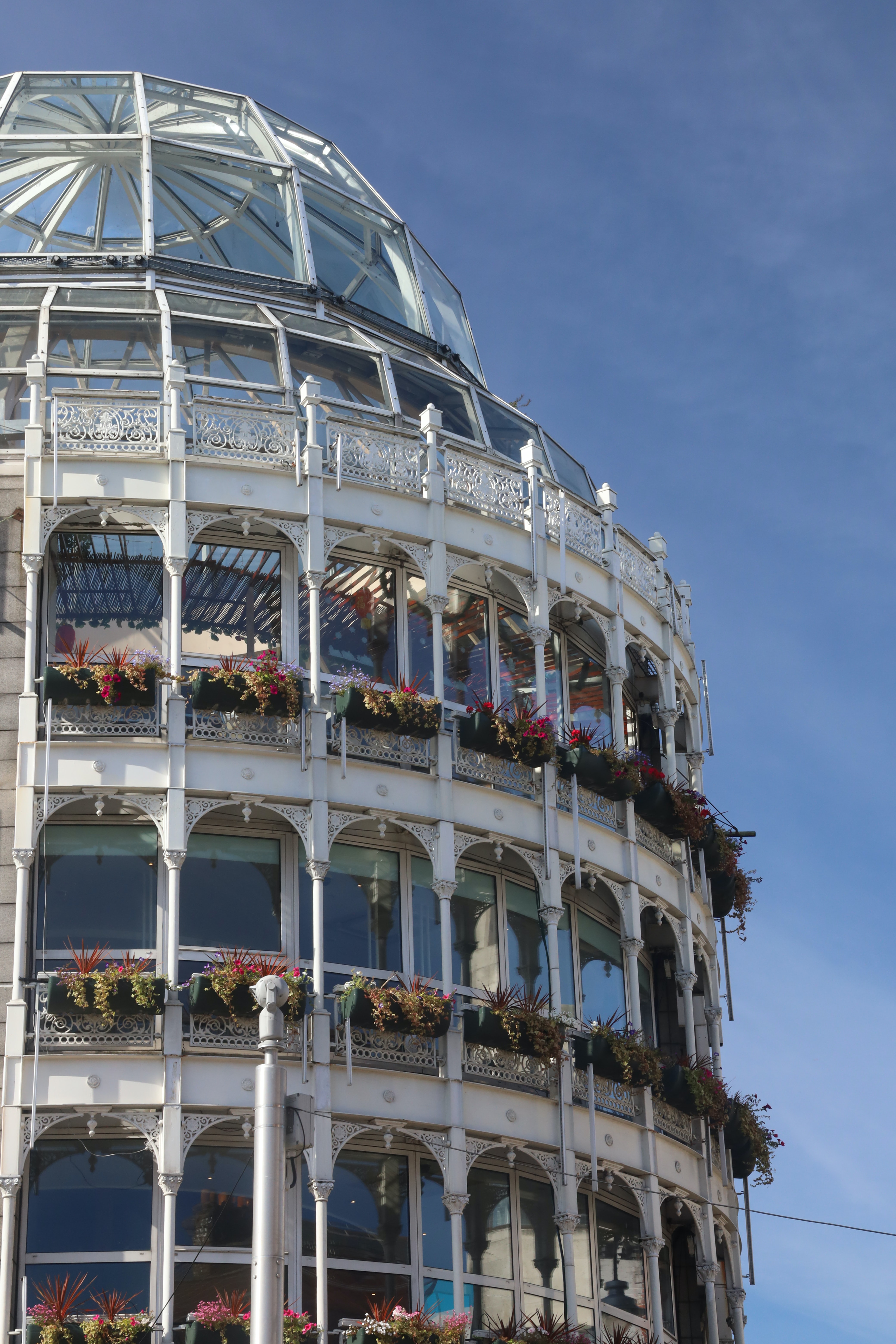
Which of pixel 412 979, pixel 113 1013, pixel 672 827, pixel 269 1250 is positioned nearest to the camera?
pixel 269 1250

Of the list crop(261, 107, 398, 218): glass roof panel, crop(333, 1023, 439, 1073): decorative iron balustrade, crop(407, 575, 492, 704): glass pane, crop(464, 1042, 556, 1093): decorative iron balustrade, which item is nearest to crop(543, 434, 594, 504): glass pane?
crop(407, 575, 492, 704): glass pane

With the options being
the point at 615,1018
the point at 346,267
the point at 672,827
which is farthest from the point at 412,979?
the point at 346,267

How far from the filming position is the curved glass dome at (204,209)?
41.9 m

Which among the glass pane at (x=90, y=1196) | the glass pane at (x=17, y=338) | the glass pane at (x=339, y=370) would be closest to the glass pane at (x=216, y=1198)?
the glass pane at (x=90, y=1196)

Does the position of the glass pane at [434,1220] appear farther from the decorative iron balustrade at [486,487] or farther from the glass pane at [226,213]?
the glass pane at [226,213]

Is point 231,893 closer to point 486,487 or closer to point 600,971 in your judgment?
point 600,971

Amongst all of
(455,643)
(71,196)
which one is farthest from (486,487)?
(71,196)

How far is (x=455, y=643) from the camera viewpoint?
35156mm

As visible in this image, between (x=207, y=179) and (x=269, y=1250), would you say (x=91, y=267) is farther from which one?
(x=269, y=1250)

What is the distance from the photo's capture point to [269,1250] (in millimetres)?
15422

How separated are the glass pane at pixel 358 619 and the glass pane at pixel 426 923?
346cm

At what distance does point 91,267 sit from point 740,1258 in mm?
23751

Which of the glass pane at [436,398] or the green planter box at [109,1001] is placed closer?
the green planter box at [109,1001]

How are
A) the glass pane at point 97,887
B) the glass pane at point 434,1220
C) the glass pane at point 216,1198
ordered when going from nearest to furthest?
1. the glass pane at point 216,1198
2. the glass pane at point 434,1220
3. the glass pane at point 97,887
